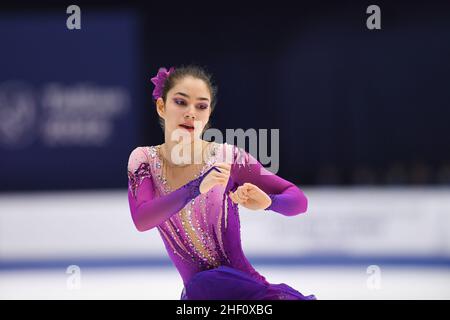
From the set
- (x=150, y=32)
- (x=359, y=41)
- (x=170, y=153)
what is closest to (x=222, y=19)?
(x=150, y=32)

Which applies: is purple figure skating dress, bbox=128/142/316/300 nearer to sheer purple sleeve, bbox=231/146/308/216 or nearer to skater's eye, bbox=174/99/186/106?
sheer purple sleeve, bbox=231/146/308/216

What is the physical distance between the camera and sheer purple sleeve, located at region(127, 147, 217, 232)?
2979mm

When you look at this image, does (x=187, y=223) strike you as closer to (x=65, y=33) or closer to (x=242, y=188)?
(x=242, y=188)

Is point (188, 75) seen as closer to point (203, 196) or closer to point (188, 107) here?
Result: point (188, 107)

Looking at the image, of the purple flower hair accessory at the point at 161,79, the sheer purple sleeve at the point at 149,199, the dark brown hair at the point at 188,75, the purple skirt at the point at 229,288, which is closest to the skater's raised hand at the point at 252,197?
the sheer purple sleeve at the point at 149,199

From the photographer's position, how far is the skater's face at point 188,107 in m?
3.20

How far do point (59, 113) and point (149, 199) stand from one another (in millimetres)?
5416

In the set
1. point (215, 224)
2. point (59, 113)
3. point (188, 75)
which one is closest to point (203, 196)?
point (215, 224)

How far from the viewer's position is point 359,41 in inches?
343

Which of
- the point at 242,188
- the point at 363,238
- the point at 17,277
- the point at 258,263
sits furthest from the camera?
the point at 363,238

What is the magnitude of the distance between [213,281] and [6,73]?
19.4 ft

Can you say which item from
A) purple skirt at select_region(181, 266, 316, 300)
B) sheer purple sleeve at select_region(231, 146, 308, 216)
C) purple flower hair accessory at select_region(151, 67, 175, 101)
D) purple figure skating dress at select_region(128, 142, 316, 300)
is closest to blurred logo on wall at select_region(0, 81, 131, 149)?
purple flower hair accessory at select_region(151, 67, 175, 101)

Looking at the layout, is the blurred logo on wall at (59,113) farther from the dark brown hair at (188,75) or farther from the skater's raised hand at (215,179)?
the skater's raised hand at (215,179)

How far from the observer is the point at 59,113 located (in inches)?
325
